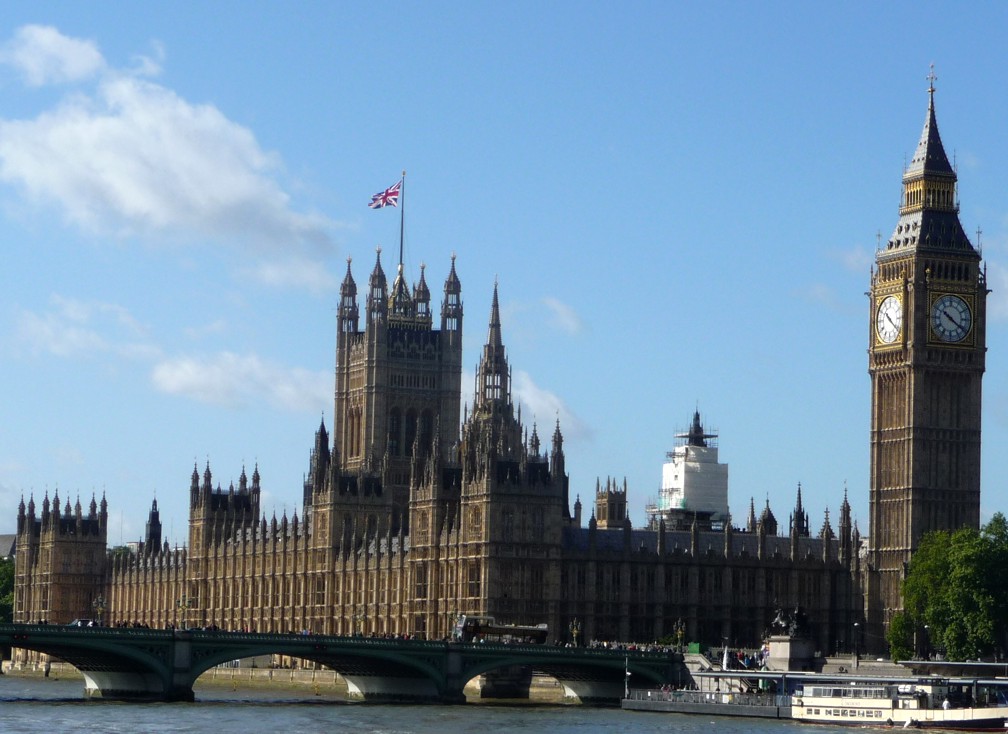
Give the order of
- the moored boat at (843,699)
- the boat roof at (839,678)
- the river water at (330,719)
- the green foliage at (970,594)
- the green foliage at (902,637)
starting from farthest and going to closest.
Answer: the green foliage at (902,637) < the green foliage at (970,594) < the boat roof at (839,678) < the moored boat at (843,699) < the river water at (330,719)

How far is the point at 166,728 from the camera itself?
116625mm

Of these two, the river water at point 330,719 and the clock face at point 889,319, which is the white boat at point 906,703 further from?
the clock face at point 889,319

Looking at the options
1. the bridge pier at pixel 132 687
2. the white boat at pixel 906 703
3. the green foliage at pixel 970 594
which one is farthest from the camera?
the green foliage at pixel 970 594

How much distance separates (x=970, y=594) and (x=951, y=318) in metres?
27.3

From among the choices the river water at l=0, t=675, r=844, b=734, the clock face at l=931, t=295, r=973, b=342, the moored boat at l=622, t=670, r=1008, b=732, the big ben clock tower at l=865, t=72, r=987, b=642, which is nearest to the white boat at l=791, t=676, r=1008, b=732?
the moored boat at l=622, t=670, r=1008, b=732

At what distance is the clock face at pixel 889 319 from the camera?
173000mm

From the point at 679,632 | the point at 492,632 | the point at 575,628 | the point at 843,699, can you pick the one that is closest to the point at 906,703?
the point at 843,699

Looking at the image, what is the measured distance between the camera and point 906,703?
125 metres

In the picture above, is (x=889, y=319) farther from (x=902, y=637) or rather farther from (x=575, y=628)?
(x=575, y=628)

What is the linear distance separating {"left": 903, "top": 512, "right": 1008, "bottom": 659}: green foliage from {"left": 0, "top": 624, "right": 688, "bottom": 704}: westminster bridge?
18147 millimetres

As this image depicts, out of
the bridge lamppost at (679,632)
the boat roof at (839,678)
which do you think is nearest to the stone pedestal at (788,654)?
the boat roof at (839,678)

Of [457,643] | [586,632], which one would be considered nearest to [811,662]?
[457,643]

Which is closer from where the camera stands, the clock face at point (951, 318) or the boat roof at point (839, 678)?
the boat roof at point (839, 678)

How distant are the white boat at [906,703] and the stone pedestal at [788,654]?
863 cm
